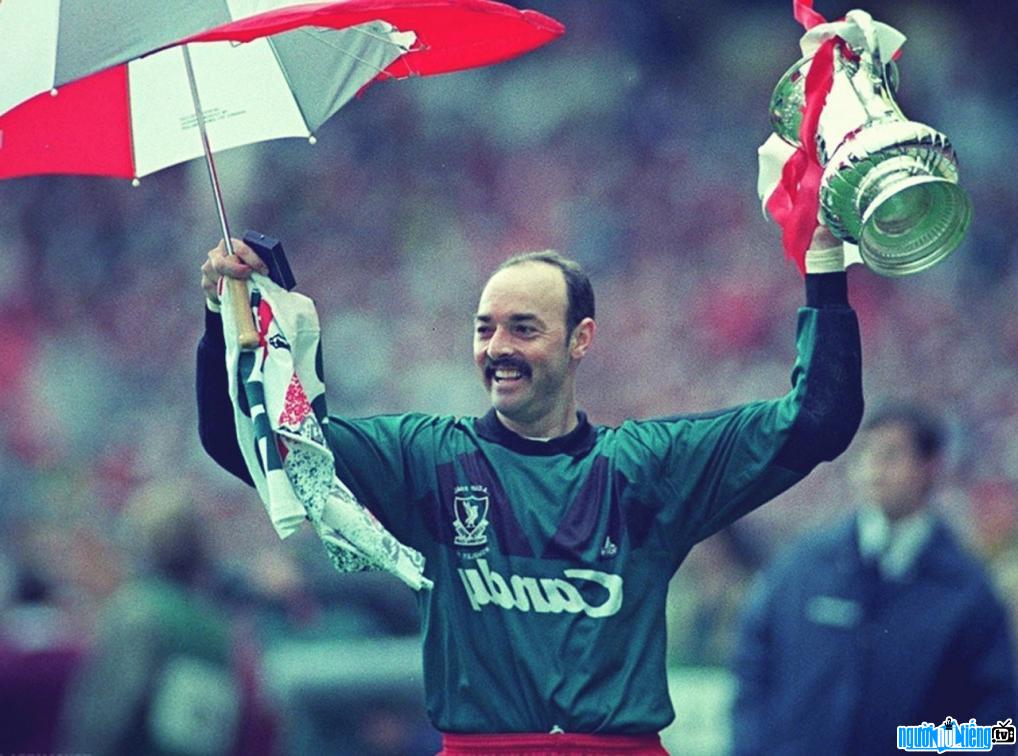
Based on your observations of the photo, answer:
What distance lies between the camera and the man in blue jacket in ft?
16.6

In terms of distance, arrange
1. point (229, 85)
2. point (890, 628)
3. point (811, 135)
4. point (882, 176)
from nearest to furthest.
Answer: point (882, 176), point (811, 135), point (229, 85), point (890, 628)

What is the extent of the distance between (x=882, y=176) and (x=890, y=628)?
2.12 metres

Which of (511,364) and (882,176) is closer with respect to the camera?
(882,176)

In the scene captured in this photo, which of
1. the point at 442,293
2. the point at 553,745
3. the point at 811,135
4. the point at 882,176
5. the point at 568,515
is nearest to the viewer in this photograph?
the point at 882,176

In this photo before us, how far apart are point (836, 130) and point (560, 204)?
416cm

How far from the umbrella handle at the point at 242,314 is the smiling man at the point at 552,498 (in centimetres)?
3

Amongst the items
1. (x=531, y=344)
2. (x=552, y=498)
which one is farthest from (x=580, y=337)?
(x=552, y=498)

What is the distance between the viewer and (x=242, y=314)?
11.7 feet

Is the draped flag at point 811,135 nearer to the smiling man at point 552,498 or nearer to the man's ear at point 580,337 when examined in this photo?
the smiling man at point 552,498

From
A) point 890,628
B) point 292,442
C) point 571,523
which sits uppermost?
point 292,442

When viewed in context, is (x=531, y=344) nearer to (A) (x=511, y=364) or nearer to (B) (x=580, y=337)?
(A) (x=511, y=364)

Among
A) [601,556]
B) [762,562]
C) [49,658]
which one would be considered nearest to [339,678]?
[49,658]

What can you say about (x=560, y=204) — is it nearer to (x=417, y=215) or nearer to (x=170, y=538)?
(x=417, y=215)

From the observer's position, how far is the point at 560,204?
24.8 feet
